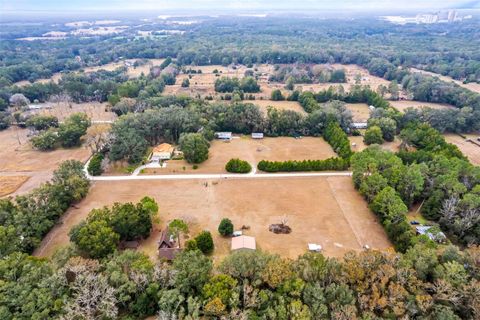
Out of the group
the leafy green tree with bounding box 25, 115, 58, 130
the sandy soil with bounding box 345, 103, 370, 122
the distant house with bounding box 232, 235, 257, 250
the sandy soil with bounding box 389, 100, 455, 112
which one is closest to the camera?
the distant house with bounding box 232, 235, 257, 250

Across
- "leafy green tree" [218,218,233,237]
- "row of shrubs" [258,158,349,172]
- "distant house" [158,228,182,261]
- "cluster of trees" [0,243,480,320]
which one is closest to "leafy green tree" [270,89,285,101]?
"row of shrubs" [258,158,349,172]

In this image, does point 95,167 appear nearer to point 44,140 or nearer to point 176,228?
point 44,140

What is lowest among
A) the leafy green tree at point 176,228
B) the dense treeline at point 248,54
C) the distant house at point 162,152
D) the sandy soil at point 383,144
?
the sandy soil at point 383,144

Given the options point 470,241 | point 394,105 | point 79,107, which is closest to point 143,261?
point 470,241

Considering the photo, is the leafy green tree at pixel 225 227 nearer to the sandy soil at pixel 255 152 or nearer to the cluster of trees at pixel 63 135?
the sandy soil at pixel 255 152

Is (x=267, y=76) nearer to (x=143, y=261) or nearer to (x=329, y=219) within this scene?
(x=329, y=219)

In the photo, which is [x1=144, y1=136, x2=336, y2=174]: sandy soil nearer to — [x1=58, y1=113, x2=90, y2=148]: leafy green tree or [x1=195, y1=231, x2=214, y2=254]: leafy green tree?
[x1=195, y1=231, x2=214, y2=254]: leafy green tree

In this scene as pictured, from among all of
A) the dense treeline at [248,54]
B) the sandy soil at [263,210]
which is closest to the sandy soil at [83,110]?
the dense treeline at [248,54]

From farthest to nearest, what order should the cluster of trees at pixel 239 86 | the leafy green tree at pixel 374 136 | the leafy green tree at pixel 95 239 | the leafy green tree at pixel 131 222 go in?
the cluster of trees at pixel 239 86 → the leafy green tree at pixel 374 136 → the leafy green tree at pixel 131 222 → the leafy green tree at pixel 95 239
